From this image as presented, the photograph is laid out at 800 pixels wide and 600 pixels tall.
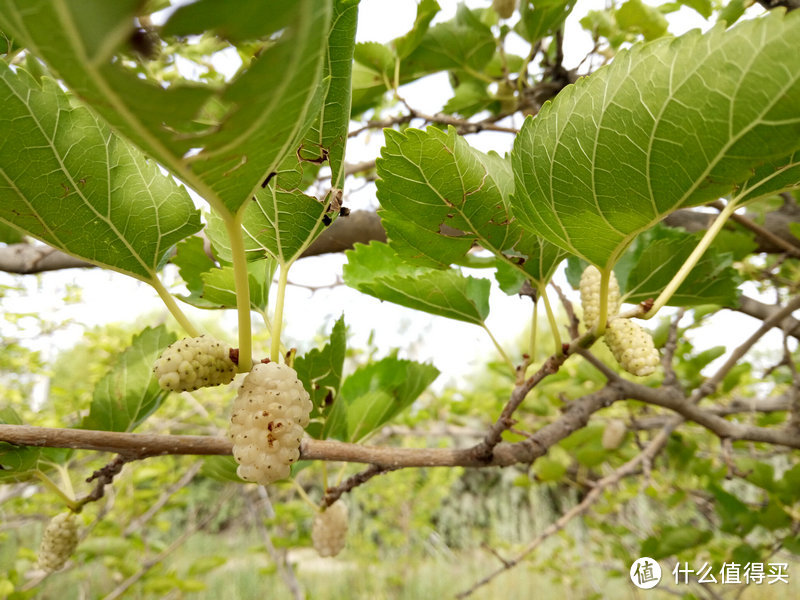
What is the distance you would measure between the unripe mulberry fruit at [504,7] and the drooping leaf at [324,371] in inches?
28.4

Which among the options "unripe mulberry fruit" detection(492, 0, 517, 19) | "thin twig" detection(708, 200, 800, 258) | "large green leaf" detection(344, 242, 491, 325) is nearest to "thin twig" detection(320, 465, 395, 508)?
"large green leaf" detection(344, 242, 491, 325)

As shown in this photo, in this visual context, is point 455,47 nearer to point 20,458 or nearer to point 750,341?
point 750,341

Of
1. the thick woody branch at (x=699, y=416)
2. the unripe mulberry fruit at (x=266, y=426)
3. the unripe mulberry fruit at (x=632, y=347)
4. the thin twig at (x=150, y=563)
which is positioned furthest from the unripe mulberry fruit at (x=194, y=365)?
the thin twig at (x=150, y=563)

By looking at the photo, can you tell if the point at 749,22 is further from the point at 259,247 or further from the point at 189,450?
the point at 189,450

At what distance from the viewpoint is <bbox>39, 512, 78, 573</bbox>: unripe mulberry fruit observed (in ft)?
1.64

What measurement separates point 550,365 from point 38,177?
1.25ft

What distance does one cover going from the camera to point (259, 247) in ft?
1.32

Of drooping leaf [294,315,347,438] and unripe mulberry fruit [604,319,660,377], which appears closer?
unripe mulberry fruit [604,319,660,377]

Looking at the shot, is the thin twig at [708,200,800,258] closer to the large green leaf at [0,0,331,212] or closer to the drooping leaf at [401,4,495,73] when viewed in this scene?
the drooping leaf at [401,4,495,73]

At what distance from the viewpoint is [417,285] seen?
Result: 0.49 m

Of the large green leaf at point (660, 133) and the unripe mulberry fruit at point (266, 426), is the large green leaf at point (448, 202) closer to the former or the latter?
the large green leaf at point (660, 133)

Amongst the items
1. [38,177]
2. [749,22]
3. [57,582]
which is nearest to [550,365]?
[749,22]

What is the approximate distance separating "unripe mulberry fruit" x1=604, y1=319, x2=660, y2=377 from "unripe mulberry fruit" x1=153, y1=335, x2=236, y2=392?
278 millimetres

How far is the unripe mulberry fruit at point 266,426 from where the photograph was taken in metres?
0.30
